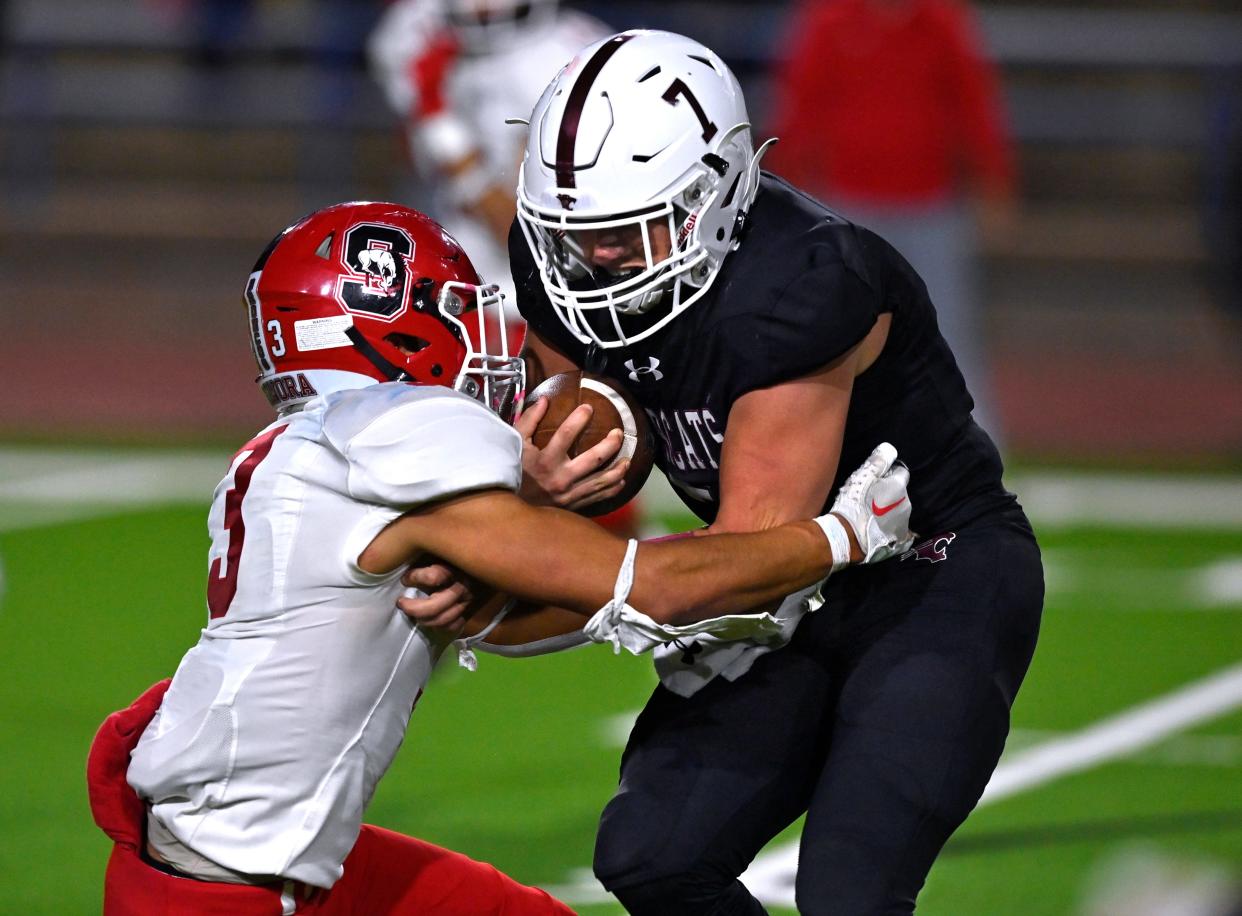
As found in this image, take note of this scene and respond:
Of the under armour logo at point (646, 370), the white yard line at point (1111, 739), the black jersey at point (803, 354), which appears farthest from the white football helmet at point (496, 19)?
the under armour logo at point (646, 370)

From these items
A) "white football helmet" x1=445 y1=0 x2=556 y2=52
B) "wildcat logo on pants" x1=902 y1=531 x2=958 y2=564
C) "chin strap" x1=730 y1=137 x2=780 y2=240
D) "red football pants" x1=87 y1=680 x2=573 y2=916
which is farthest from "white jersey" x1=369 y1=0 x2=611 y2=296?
"red football pants" x1=87 y1=680 x2=573 y2=916

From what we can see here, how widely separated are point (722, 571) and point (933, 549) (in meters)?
0.58

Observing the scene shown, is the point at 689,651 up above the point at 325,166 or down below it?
below

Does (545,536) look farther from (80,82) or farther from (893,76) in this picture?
(80,82)

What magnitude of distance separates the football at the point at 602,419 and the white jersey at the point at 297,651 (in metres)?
0.30

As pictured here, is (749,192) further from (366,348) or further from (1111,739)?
(1111,739)

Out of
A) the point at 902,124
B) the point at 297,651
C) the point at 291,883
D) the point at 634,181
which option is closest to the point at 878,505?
the point at 634,181

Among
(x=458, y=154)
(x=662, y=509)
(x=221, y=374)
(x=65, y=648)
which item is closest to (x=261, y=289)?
(x=65, y=648)

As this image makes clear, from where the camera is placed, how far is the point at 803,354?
10.3ft

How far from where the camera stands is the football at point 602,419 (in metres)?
3.26

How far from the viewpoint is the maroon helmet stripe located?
10.6ft

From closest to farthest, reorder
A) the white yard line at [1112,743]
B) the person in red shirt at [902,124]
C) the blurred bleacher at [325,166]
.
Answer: the white yard line at [1112,743] → the person in red shirt at [902,124] → the blurred bleacher at [325,166]

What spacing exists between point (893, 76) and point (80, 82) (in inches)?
305

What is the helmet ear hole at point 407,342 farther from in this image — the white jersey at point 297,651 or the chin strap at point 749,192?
the chin strap at point 749,192
